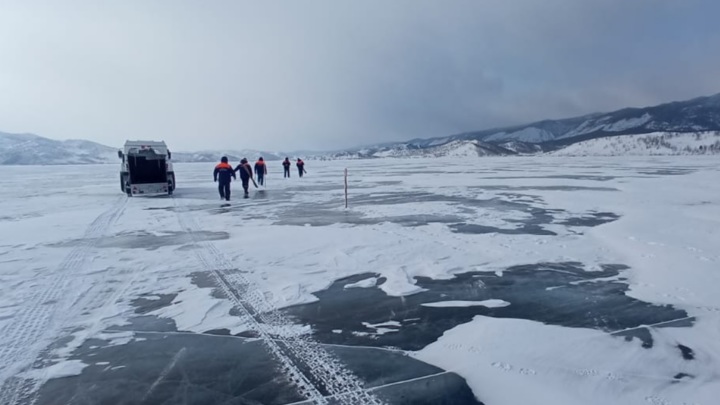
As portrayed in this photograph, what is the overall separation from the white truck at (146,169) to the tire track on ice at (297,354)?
559 inches

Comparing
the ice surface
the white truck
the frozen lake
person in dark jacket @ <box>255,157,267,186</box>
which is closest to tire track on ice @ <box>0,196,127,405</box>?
the frozen lake

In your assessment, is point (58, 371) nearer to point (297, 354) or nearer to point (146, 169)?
point (297, 354)

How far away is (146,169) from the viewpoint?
1878cm

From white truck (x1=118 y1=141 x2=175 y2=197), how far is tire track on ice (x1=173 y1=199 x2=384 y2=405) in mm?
14189

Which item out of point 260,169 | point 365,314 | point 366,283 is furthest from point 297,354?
point 260,169

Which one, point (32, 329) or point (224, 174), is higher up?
point (224, 174)

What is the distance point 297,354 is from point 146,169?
58.2 feet

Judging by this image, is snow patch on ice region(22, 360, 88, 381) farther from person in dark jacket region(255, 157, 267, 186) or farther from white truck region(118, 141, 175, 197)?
person in dark jacket region(255, 157, 267, 186)

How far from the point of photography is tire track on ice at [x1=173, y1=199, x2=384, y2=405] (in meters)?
3.23

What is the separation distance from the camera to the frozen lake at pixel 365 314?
3348 mm

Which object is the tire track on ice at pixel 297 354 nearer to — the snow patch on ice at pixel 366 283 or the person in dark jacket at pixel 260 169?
the snow patch on ice at pixel 366 283

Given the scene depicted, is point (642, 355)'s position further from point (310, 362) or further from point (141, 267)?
point (141, 267)

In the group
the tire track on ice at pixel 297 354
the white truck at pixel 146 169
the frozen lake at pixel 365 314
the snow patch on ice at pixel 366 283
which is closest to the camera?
the tire track on ice at pixel 297 354

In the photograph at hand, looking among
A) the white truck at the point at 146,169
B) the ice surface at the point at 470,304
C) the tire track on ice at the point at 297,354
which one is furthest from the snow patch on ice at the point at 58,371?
the white truck at the point at 146,169
